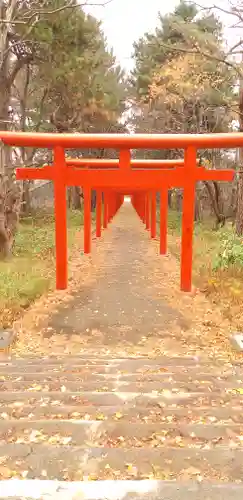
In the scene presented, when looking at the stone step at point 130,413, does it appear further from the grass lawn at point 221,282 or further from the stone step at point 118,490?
the grass lawn at point 221,282

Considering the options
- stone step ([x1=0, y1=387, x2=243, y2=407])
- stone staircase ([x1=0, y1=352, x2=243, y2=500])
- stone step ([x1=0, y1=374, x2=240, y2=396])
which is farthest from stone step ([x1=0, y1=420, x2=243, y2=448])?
stone step ([x1=0, y1=374, x2=240, y2=396])

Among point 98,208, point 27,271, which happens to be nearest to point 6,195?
point 27,271

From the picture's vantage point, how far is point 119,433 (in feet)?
10.4

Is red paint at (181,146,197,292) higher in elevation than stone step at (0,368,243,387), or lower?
higher

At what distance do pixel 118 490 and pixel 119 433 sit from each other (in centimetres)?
68

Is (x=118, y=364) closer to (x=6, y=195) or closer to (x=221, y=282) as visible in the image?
(x=221, y=282)

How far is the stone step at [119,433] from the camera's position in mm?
3039

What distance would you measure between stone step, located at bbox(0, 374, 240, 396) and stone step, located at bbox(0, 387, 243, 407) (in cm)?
8

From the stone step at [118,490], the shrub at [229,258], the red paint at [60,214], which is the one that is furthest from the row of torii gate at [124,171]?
the stone step at [118,490]

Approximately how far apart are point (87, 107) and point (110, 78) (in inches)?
140

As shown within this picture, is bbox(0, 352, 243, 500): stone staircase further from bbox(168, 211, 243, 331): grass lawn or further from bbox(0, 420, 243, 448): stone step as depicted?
bbox(168, 211, 243, 331): grass lawn

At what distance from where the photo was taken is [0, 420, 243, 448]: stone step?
3039mm

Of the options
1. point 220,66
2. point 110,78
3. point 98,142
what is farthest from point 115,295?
point 110,78

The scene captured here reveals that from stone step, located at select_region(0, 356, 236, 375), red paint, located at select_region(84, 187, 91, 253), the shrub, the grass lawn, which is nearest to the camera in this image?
stone step, located at select_region(0, 356, 236, 375)
